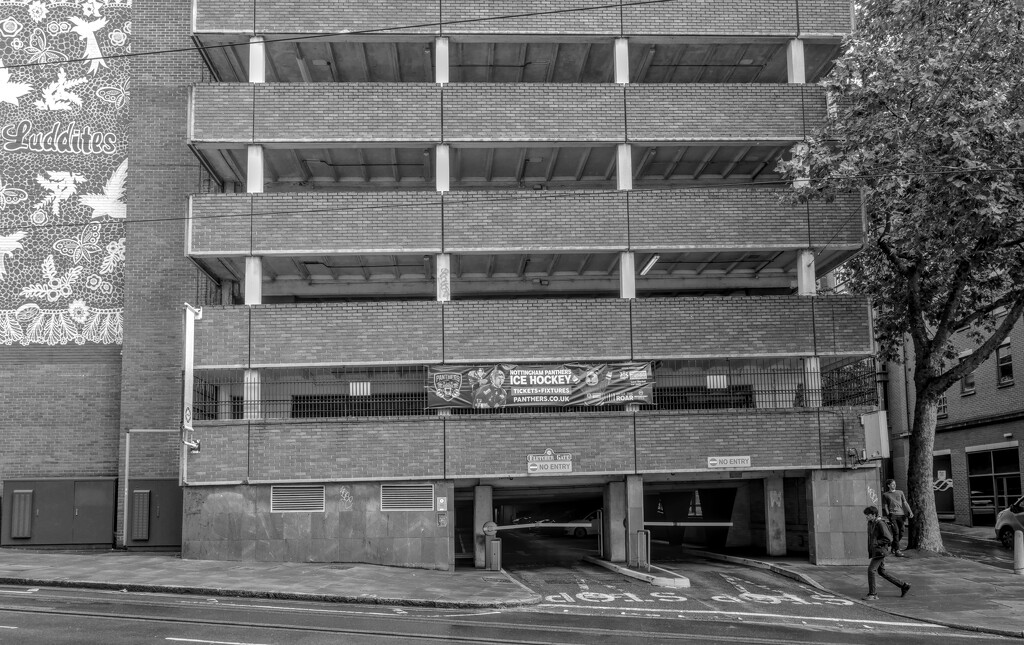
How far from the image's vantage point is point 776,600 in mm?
18031

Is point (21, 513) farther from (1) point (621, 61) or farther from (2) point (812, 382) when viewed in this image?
(2) point (812, 382)

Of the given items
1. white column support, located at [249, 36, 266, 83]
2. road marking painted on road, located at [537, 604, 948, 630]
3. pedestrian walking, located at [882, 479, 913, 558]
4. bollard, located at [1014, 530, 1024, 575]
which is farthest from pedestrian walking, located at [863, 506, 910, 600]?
white column support, located at [249, 36, 266, 83]

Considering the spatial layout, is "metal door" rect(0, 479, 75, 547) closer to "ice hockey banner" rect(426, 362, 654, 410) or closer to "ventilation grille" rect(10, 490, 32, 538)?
"ventilation grille" rect(10, 490, 32, 538)

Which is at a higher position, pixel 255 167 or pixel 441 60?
pixel 441 60

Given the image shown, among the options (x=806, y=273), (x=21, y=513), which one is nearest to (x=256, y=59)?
(x=21, y=513)

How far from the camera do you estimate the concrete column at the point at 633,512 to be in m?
22.9

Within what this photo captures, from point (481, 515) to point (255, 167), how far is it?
9.42 metres

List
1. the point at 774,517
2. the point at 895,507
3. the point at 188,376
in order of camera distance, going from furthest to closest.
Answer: the point at 774,517, the point at 188,376, the point at 895,507

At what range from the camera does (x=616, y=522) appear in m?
23.6

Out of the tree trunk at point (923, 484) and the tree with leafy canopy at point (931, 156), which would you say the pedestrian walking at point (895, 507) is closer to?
the tree trunk at point (923, 484)

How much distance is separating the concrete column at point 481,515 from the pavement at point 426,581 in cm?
50

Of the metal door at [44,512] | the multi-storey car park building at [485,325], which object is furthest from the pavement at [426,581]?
the metal door at [44,512]

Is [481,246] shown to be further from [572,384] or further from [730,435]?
[730,435]

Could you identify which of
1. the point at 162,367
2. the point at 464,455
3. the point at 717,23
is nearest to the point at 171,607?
the point at 464,455
